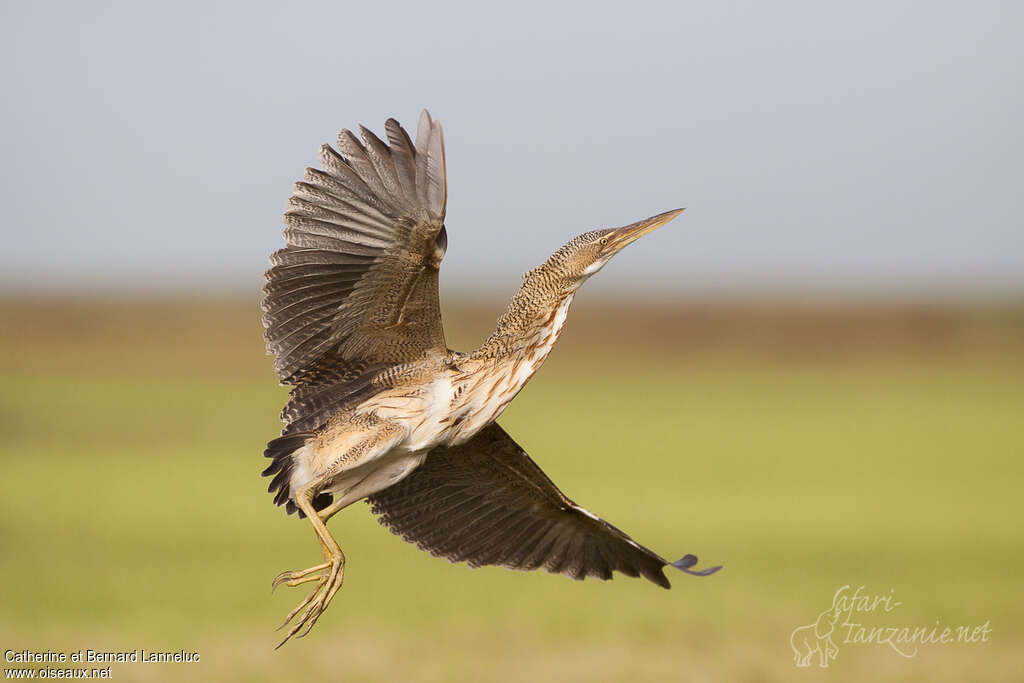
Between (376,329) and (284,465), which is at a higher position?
(376,329)

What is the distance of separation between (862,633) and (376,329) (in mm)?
10125

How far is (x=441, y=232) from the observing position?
6.84 metres

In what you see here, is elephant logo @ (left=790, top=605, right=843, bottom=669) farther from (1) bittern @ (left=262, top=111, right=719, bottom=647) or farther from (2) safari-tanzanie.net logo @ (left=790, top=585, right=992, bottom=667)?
(1) bittern @ (left=262, top=111, right=719, bottom=647)

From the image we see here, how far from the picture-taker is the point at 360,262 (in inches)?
278

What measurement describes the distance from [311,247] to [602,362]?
149 feet

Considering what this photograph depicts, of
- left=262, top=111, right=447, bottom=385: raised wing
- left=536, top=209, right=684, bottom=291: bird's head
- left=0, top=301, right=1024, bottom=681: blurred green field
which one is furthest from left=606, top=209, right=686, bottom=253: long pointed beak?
left=0, top=301, right=1024, bottom=681: blurred green field

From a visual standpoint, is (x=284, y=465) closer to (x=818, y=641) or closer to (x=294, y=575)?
(x=294, y=575)

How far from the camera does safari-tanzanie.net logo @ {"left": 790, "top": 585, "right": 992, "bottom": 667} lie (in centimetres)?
1427

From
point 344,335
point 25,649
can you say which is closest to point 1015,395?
point 25,649

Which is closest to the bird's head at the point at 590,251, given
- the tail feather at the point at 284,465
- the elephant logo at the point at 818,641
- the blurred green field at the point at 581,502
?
the tail feather at the point at 284,465

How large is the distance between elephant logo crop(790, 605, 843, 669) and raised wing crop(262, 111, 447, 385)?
7.69 meters

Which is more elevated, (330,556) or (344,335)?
(344,335)

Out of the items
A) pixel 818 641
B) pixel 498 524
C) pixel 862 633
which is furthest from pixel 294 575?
pixel 862 633

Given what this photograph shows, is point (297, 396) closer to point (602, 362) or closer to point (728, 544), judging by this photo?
point (728, 544)
